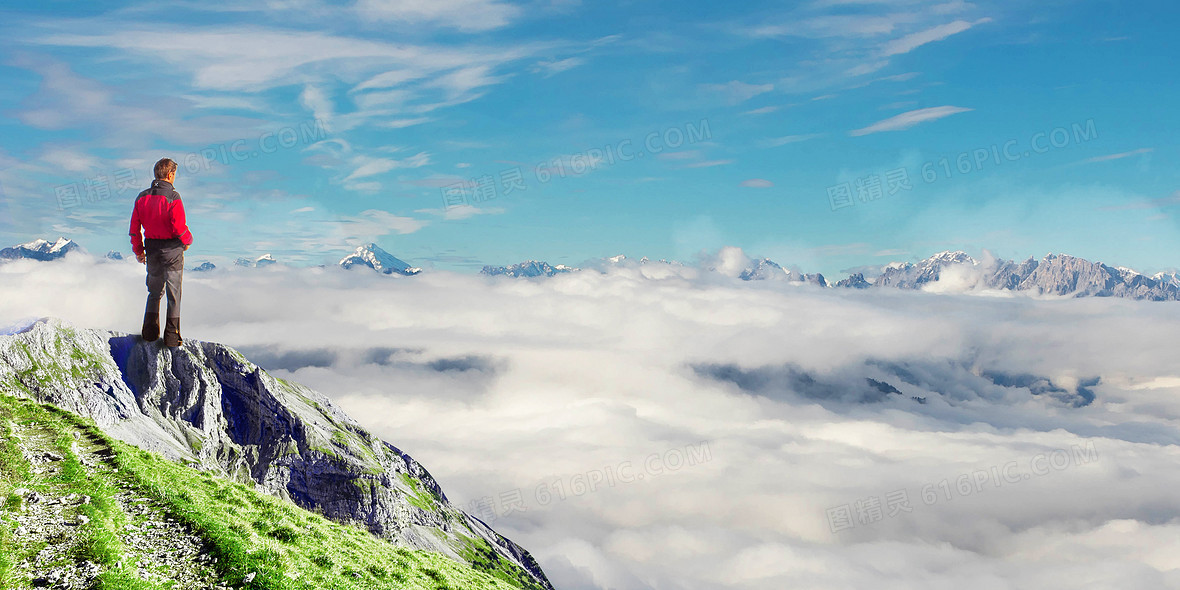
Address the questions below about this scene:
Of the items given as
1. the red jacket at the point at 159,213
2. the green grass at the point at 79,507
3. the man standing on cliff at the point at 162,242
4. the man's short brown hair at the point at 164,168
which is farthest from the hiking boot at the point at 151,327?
the green grass at the point at 79,507

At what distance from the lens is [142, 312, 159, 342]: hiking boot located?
20.8 meters

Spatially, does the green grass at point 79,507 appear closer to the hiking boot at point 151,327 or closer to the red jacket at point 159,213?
the hiking boot at point 151,327

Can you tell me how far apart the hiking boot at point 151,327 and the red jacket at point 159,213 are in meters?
2.54

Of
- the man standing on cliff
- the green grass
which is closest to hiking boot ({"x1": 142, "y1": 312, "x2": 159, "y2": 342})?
the man standing on cliff

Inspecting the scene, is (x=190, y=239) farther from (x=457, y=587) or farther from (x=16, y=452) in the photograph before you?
(x=457, y=587)

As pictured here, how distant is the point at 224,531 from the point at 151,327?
26.0 feet

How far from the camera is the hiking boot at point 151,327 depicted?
2077cm

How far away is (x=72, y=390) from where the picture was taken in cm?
14600

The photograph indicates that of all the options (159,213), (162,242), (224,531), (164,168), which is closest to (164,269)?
(162,242)

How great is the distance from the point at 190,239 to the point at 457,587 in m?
17.6

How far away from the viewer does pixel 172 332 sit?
Answer: 821 inches

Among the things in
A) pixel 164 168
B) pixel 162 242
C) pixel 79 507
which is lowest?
pixel 79 507

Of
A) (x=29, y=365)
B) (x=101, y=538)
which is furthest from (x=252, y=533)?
(x=29, y=365)

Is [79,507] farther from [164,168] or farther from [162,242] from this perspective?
[164,168]
